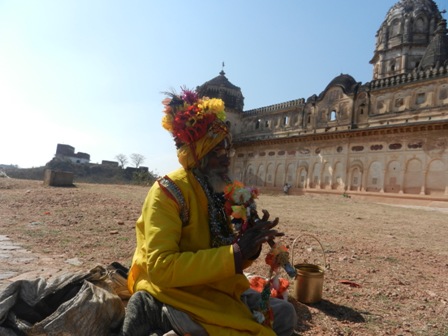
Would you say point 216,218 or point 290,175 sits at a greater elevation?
point 290,175

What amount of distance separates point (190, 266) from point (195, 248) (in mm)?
263

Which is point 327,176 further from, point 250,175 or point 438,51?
point 438,51

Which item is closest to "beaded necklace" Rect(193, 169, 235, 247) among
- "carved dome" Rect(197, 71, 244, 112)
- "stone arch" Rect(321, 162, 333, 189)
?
"stone arch" Rect(321, 162, 333, 189)

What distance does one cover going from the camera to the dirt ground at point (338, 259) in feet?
11.7

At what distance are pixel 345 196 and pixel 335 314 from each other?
22.6m

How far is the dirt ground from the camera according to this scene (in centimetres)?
358

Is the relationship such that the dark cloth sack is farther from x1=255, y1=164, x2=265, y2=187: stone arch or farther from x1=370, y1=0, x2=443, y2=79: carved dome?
x1=370, y1=0, x2=443, y2=79: carved dome

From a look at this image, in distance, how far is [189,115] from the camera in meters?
2.37

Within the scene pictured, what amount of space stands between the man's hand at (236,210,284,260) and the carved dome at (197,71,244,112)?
37266 mm

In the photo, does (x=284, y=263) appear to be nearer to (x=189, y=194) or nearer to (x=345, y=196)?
(x=189, y=194)

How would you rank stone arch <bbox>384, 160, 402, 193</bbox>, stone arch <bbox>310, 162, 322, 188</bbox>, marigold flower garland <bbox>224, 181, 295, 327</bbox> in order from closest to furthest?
marigold flower garland <bbox>224, 181, 295, 327</bbox>
stone arch <bbox>384, 160, 402, 193</bbox>
stone arch <bbox>310, 162, 322, 188</bbox>

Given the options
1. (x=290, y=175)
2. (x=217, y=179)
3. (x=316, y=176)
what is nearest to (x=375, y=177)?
(x=316, y=176)

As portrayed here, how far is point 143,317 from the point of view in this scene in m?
2.01

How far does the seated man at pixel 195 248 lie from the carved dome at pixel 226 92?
3684cm
